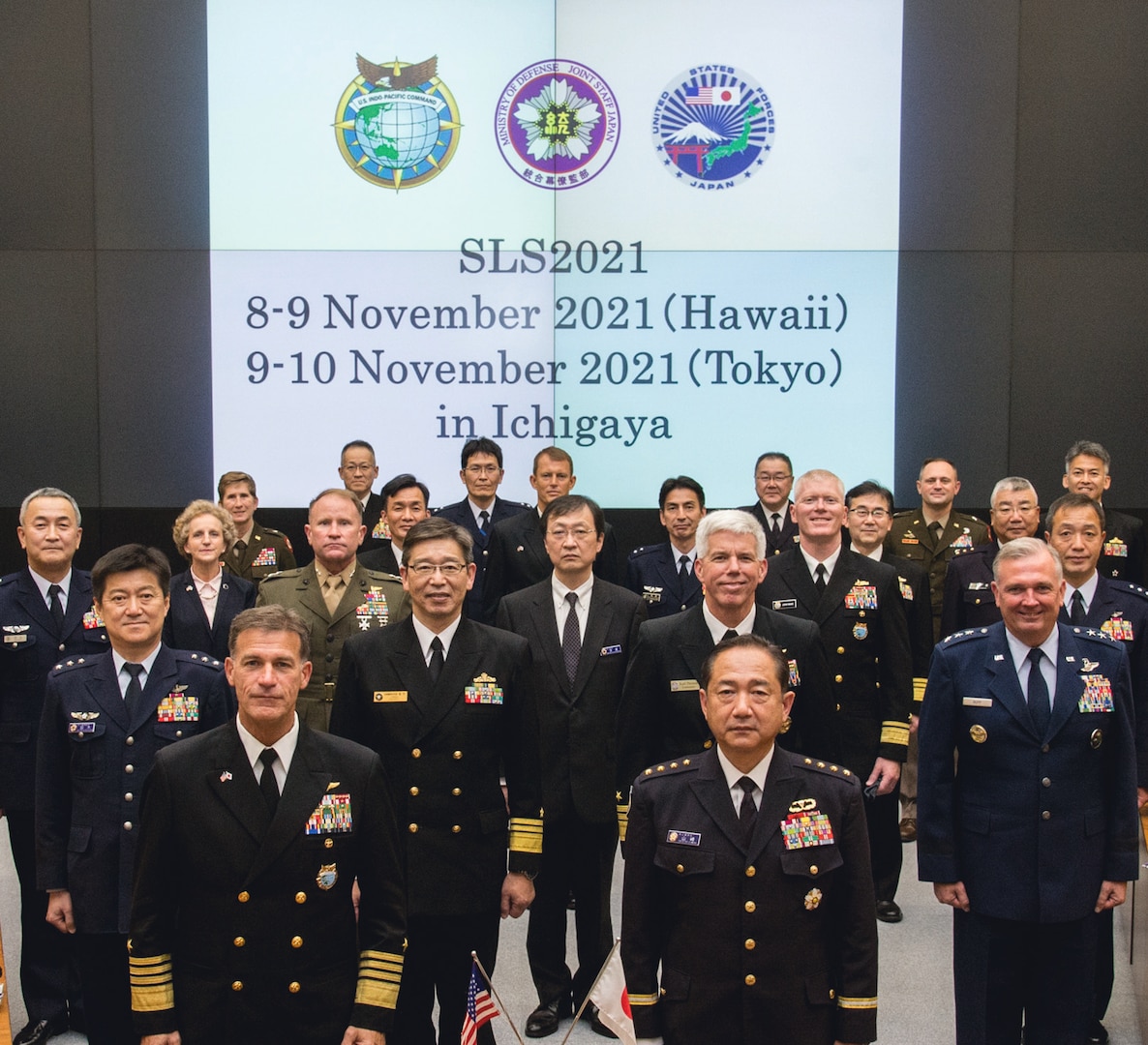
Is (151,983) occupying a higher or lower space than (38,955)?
higher

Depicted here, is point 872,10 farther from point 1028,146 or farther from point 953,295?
point 953,295

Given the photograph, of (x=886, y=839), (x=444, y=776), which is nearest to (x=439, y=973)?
(x=444, y=776)

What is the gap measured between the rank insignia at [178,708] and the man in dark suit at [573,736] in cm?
108

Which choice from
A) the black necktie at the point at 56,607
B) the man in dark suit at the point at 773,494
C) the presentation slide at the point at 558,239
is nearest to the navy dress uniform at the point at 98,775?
the black necktie at the point at 56,607

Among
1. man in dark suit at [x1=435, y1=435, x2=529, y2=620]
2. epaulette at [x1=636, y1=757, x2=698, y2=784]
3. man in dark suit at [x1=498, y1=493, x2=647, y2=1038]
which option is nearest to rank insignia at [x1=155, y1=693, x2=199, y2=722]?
man in dark suit at [x1=498, y1=493, x2=647, y2=1038]

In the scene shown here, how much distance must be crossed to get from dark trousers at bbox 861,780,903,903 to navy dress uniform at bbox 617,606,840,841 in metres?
1.49

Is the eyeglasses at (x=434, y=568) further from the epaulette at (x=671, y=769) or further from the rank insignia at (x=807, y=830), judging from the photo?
the rank insignia at (x=807, y=830)

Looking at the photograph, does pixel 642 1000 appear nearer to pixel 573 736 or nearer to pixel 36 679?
pixel 573 736

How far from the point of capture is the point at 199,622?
15.7 feet

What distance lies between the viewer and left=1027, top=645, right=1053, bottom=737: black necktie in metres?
3.13

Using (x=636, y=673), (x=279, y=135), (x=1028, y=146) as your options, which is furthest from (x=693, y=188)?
(x=636, y=673)

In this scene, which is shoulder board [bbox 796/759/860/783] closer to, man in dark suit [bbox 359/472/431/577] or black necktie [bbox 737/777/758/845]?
black necktie [bbox 737/777/758/845]

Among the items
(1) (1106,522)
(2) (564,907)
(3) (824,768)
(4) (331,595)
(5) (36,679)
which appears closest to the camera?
(3) (824,768)

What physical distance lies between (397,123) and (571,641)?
419 cm
